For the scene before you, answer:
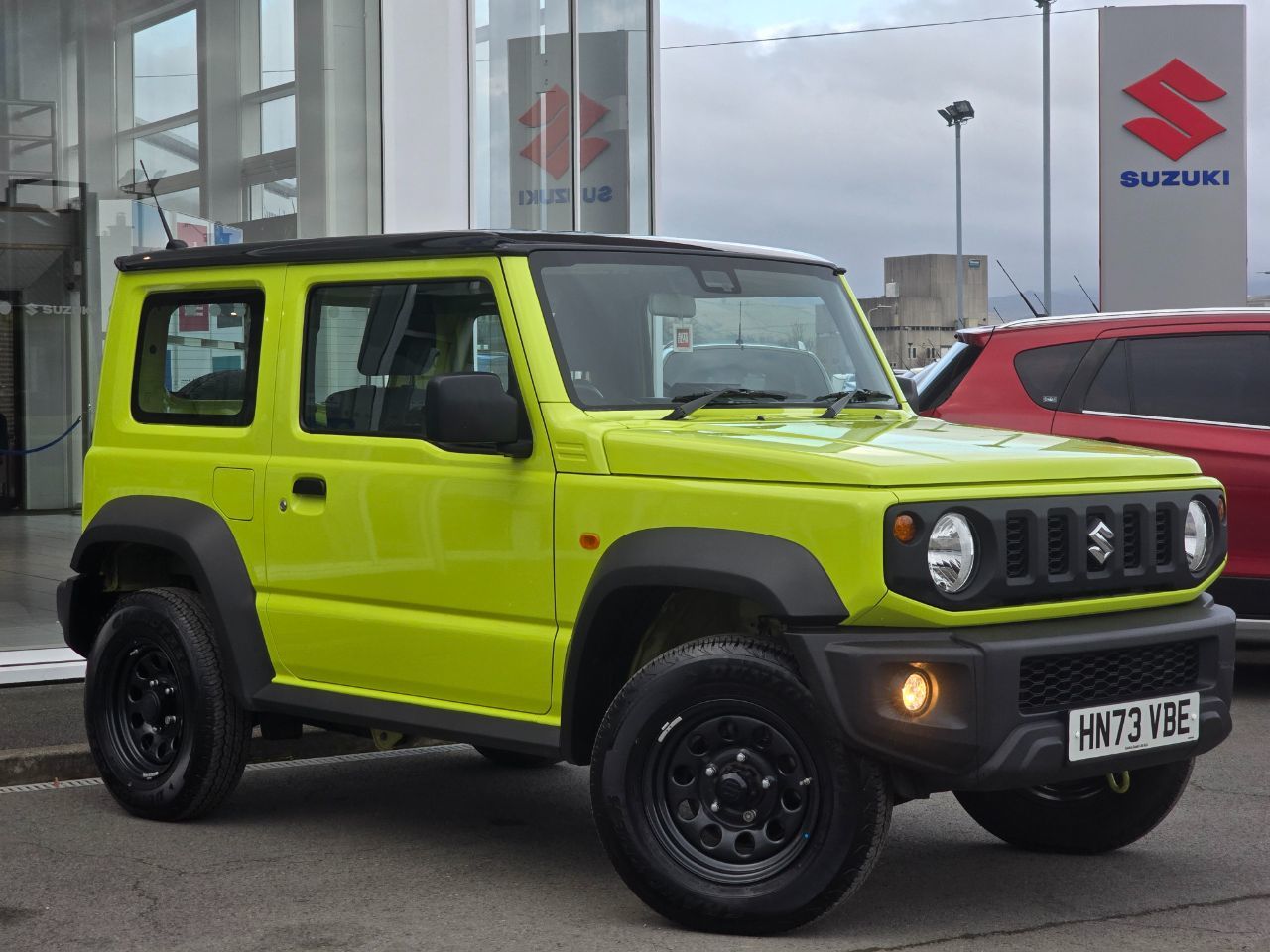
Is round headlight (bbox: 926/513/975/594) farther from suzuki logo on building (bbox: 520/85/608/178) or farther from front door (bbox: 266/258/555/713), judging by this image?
suzuki logo on building (bbox: 520/85/608/178)

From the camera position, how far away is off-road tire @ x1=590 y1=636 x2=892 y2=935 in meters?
4.12

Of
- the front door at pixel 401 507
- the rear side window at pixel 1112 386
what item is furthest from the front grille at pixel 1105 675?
the rear side window at pixel 1112 386

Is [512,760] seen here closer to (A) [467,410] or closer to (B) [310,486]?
(B) [310,486]

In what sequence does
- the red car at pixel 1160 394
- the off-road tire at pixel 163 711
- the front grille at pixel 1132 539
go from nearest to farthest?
the front grille at pixel 1132 539 → the off-road tire at pixel 163 711 → the red car at pixel 1160 394

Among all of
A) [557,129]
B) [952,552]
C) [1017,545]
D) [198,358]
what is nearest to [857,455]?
[952,552]

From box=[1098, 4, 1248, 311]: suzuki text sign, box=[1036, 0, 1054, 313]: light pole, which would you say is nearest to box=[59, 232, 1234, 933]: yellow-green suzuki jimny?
box=[1098, 4, 1248, 311]: suzuki text sign

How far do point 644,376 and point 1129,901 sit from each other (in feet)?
6.36

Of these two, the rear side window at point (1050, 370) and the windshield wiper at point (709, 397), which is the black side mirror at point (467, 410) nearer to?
the windshield wiper at point (709, 397)

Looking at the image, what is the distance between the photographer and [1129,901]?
4680mm

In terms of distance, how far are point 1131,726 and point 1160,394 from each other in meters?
4.17

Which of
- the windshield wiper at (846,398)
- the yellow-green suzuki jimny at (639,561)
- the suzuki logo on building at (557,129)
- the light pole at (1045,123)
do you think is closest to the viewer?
the yellow-green suzuki jimny at (639,561)

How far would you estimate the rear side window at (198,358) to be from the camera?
5598 millimetres

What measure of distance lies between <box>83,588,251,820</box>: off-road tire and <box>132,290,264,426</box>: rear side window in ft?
2.04

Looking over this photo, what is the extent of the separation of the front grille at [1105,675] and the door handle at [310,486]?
2.19 metres
